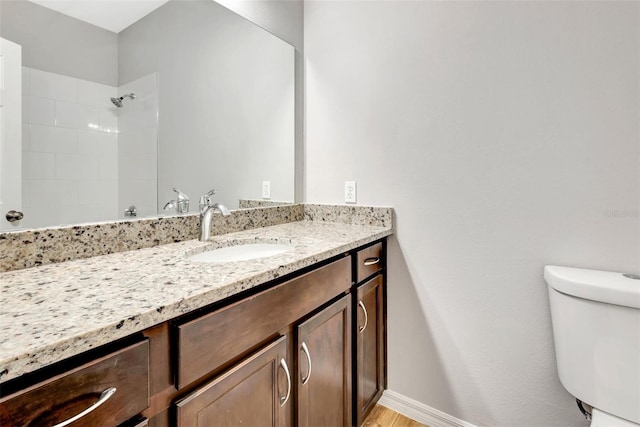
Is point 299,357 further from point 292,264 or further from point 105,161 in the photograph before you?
point 105,161

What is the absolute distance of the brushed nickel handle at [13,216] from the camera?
85 centimetres

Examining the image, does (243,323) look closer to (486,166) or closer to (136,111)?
(136,111)

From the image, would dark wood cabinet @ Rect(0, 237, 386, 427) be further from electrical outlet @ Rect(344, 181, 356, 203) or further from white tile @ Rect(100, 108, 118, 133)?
white tile @ Rect(100, 108, 118, 133)

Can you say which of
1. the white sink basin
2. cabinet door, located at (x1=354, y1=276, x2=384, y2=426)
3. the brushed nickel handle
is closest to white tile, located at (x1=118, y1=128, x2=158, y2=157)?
the brushed nickel handle

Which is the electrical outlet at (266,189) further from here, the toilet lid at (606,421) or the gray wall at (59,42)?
the toilet lid at (606,421)

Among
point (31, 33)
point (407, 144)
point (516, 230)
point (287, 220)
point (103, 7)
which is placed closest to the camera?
point (31, 33)

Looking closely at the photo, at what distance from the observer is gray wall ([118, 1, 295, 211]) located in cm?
121

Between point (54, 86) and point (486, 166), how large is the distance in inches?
58.3

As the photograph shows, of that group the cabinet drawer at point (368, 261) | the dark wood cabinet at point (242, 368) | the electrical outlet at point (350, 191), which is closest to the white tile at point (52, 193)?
the dark wood cabinet at point (242, 368)

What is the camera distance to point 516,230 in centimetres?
123

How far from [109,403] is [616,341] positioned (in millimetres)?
1263

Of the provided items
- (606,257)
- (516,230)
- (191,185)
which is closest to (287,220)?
(191,185)

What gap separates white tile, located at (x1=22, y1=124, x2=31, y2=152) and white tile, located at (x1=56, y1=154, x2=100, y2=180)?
7 cm

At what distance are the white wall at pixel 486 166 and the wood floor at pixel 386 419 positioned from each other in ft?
0.38
